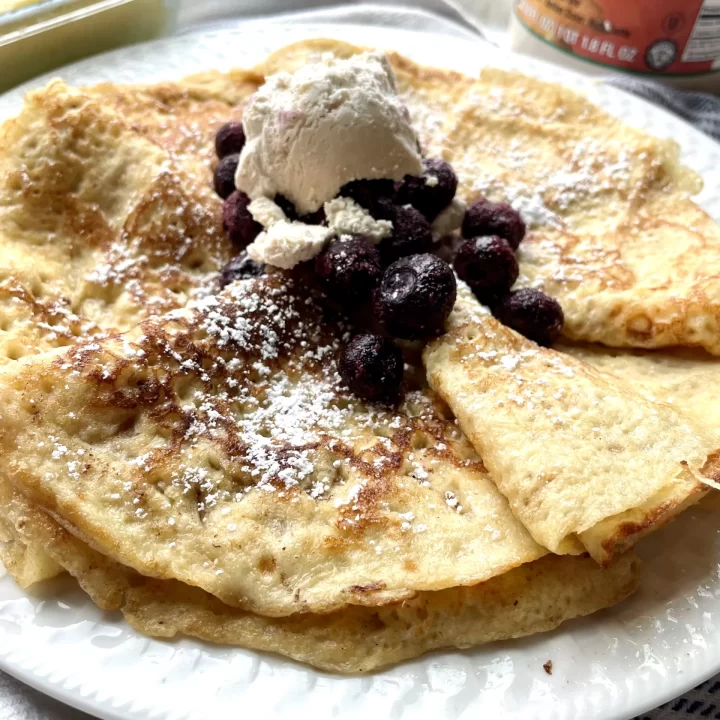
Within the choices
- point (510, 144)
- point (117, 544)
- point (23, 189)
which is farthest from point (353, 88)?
point (117, 544)

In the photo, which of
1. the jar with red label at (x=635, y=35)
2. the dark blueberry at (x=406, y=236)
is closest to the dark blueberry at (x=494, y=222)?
the dark blueberry at (x=406, y=236)

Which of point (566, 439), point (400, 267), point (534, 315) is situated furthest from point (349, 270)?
point (566, 439)

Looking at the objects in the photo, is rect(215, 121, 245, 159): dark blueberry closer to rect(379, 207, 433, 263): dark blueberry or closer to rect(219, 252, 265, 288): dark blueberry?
rect(219, 252, 265, 288): dark blueberry

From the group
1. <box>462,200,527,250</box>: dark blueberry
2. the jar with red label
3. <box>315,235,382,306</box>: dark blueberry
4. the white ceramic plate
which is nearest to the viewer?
the white ceramic plate

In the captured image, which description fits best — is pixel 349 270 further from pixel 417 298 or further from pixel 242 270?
pixel 242 270

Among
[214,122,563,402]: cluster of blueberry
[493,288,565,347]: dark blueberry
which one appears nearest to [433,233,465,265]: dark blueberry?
[214,122,563,402]: cluster of blueberry

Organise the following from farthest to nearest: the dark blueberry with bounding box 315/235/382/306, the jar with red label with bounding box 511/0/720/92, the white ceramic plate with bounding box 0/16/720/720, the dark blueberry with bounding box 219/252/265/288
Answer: the jar with red label with bounding box 511/0/720/92
the dark blueberry with bounding box 219/252/265/288
the dark blueberry with bounding box 315/235/382/306
the white ceramic plate with bounding box 0/16/720/720
